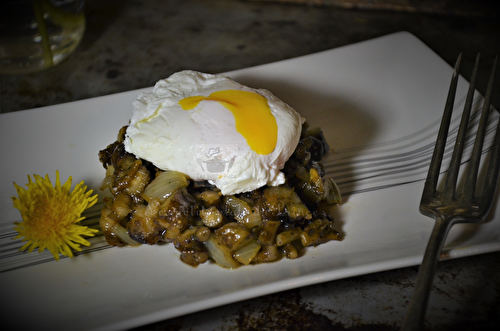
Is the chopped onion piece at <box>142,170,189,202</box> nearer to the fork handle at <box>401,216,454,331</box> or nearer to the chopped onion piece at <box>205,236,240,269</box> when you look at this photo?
the chopped onion piece at <box>205,236,240,269</box>

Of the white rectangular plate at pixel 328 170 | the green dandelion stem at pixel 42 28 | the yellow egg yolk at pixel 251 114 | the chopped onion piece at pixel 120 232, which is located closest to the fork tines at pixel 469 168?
the white rectangular plate at pixel 328 170

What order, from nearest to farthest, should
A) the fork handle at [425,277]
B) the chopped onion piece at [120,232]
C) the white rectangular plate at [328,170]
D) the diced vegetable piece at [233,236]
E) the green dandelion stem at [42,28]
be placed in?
the fork handle at [425,277]
the white rectangular plate at [328,170]
the diced vegetable piece at [233,236]
the chopped onion piece at [120,232]
the green dandelion stem at [42,28]

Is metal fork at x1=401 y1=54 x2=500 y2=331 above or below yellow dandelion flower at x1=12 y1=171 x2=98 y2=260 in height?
above

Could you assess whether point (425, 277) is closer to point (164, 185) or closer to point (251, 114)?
point (251, 114)

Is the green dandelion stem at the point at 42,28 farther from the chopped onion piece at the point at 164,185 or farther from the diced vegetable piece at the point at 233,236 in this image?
the diced vegetable piece at the point at 233,236

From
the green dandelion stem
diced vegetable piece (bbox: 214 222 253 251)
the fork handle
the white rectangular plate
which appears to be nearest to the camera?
the fork handle

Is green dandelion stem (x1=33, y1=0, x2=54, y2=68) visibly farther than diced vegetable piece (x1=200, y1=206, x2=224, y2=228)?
Yes

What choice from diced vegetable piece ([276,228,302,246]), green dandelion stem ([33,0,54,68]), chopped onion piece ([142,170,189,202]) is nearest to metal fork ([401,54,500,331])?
diced vegetable piece ([276,228,302,246])

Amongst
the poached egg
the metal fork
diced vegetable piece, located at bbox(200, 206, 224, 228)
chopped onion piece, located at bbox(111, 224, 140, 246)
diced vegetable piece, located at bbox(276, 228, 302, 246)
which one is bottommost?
chopped onion piece, located at bbox(111, 224, 140, 246)
